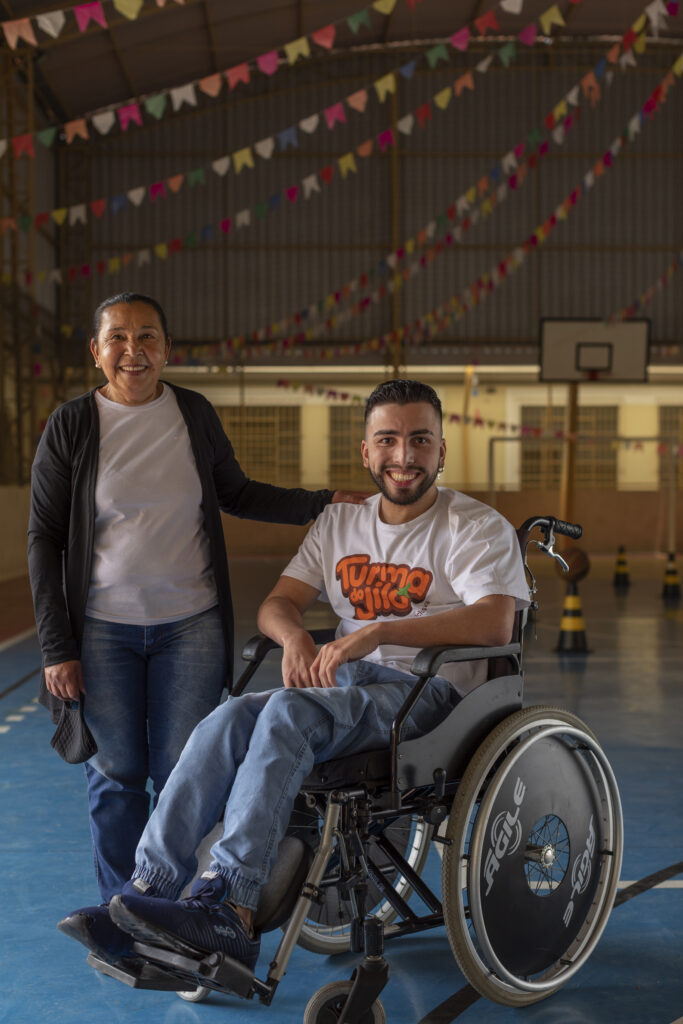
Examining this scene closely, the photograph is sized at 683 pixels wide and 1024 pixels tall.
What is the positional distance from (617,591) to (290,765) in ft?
35.2

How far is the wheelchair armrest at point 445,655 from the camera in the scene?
2.24 meters

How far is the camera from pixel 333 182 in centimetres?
1986

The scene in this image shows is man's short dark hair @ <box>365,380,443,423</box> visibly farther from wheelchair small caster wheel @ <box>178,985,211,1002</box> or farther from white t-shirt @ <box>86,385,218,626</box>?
wheelchair small caster wheel @ <box>178,985,211,1002</box>

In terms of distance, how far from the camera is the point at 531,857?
2.41 meters

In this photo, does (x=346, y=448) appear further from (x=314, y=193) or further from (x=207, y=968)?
(x=207, y=968)

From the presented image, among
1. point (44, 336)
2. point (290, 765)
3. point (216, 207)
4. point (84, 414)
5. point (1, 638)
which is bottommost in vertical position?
point (1, 638)

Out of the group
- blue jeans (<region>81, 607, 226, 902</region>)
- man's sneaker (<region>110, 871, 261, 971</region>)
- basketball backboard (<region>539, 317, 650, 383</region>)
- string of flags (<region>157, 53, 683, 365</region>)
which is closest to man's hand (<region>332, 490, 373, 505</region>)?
blue jeans (<region>81, 607, 226, 902</region>)

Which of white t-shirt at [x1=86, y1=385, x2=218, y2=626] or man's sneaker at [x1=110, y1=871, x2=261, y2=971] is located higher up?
white t-shirt at [x1=86, y1=385, x2=218, y2=626]

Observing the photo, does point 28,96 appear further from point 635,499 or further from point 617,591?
point 635,499

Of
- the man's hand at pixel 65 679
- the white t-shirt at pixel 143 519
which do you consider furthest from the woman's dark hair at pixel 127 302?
the man's hand at pixel 65 679

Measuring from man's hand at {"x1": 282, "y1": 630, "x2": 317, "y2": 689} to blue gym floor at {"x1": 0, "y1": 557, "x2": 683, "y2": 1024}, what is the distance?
0.69m

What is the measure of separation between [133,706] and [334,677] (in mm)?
586

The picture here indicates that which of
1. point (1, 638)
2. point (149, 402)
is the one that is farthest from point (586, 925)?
point (1, 638)

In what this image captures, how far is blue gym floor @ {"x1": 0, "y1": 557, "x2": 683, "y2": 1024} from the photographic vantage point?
244 cm
